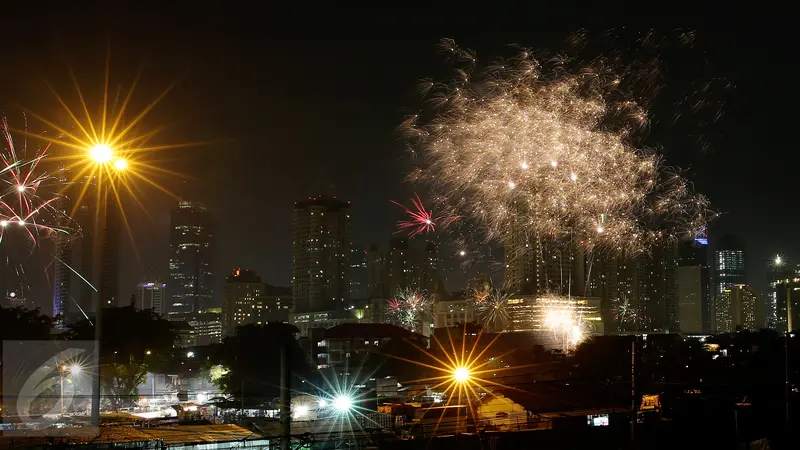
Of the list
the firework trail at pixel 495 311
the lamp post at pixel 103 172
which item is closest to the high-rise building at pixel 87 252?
the lamp post at pixel 103 172

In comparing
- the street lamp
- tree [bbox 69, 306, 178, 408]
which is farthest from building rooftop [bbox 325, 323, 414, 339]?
the street lamp

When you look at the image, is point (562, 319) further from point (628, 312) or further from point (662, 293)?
point (662, 293)

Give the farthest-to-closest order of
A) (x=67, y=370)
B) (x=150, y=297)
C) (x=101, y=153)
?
(x=150, y=297)
(x=67, y=370)
(x=101, y=153)

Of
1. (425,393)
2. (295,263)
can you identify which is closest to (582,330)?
(425,393)

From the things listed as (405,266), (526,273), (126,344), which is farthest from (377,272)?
(126,344)

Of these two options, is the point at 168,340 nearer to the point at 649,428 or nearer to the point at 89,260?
the point at 649,428

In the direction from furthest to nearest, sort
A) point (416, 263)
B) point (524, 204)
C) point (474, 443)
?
point (416, 263)
point (524, 204)
point (474, 443)

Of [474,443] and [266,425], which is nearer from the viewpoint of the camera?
[474,443]

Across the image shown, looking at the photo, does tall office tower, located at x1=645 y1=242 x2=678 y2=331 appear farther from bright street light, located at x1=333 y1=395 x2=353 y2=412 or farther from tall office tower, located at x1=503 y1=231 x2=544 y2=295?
bright street light, located at x1=333 y1=395 x2=353 y2=412

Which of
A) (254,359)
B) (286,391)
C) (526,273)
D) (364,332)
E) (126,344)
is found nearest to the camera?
(286,391)
